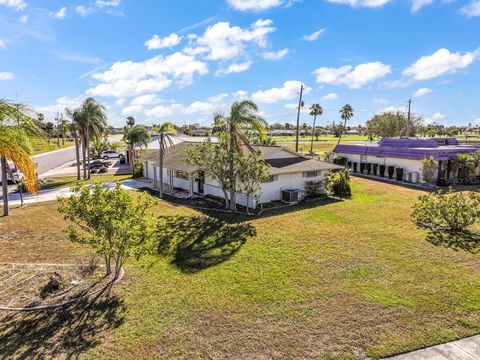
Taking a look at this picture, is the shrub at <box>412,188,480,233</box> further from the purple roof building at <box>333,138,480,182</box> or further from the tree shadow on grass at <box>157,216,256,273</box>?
the purple roof building at <box>333,138,480,182</box>

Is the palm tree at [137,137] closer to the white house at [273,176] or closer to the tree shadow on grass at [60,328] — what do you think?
the white house at [273,176]

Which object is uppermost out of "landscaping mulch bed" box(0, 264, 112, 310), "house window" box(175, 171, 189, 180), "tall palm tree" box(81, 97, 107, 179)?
"tall palm tree" box(81, 97, 107, 179)

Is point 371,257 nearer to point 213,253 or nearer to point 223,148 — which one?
point 213,253

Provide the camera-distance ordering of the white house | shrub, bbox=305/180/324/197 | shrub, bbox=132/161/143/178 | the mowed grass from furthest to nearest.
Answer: shrub, bbox=132/161/143/178 → shrub, bbox=305/180/324/197 → the white house → the mowed grass

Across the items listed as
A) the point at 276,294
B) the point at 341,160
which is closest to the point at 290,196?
the point at 276,294

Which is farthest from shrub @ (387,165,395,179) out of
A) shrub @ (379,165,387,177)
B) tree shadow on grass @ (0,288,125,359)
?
tree shadow on grass @ (0,288,125,359)

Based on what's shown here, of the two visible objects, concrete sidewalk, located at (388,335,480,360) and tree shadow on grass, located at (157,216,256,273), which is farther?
tree shadow on grass, located at (157,216,256,273)

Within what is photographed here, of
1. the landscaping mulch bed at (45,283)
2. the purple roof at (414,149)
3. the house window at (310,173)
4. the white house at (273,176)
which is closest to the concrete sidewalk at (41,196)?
the white house at (273,176)
